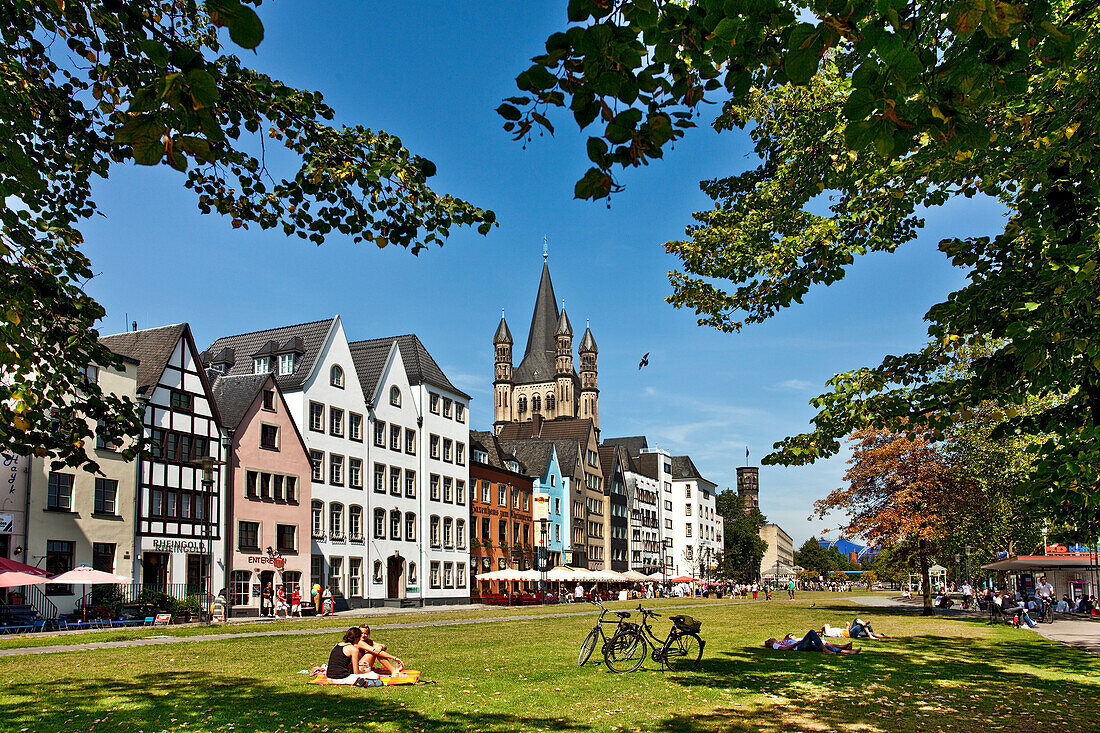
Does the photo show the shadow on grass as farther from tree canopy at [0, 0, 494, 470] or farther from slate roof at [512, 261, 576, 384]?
slate roof at [512, 261, 576, 384]

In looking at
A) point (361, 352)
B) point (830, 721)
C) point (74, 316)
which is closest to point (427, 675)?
point (830, 721)

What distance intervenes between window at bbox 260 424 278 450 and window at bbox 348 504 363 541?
782 centimetres

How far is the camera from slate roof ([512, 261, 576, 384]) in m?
153

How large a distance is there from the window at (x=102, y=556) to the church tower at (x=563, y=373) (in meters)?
112

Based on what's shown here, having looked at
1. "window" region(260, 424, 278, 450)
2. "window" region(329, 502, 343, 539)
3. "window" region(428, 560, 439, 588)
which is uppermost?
"window" region(260, 424, 278, 450)

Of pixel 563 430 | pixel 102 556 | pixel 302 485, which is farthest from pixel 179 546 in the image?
pixel 563 430

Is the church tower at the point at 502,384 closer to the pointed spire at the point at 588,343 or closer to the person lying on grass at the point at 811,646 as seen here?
the pointed spire at the point at 588,343

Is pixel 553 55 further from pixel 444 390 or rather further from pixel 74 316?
pixel 444 390

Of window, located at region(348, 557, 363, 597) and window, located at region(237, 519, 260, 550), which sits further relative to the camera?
window, located at region(348, 557, 363, 597)

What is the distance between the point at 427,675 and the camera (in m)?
14.9

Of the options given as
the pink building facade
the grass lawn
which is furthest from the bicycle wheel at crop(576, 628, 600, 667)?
the pink building facade

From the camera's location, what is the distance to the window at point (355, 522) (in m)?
53.1

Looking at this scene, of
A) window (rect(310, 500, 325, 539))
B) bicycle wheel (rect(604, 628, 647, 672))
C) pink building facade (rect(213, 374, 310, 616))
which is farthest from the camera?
window (rect(310, 500, 325, 539))

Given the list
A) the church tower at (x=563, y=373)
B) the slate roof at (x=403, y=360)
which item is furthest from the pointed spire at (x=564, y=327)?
the slate roof at (x=403, y=360)
